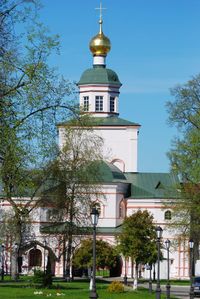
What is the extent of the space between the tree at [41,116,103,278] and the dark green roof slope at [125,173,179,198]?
22.8 metres

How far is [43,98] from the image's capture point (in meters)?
37.5

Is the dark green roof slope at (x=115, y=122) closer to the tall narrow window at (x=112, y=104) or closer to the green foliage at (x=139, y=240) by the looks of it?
the tall narrow window at (x=112, y=104)

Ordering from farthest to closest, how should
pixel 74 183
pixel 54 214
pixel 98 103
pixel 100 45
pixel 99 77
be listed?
1. pixel 100 45
2. pixel 99 77
3. pixel 98 103
4. pixel 54 214
5. pixel 74 183

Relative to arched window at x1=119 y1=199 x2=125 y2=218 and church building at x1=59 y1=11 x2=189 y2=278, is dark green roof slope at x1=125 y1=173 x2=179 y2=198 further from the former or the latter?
arched window at x1=119 y1=199 x2=125 y2=218

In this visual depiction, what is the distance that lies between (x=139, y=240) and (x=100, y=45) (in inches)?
1491

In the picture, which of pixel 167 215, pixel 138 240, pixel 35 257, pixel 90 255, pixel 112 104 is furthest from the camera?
pixel 112 104

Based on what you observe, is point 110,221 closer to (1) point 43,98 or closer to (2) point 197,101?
(2) point 197,101

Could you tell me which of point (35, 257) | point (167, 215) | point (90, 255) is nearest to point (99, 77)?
point (167, 215)

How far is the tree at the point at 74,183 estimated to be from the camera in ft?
214

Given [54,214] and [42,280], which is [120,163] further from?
[42,280]

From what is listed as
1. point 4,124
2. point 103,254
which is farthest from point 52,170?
point 4,124

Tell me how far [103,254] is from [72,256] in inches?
114

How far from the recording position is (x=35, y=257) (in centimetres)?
8794

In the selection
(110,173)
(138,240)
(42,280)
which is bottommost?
(42,280)
